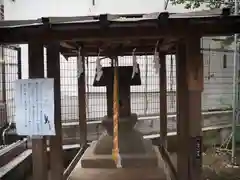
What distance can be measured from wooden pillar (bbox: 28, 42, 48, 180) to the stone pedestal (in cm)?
134

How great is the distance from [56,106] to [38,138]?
0.36 meters

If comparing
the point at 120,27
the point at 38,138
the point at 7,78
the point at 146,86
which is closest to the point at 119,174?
the point at 38,138

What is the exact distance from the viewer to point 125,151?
4570 millimetres

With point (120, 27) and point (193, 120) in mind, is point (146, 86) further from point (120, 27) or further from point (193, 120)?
point (120, 27)

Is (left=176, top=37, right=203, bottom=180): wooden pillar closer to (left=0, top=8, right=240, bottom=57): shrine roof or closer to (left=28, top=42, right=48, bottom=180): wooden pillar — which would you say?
(left=0, top=8, right=240, bottom=57): shrine roof

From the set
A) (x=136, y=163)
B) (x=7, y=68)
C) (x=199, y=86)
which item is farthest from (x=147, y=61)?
(x=199, y=86)

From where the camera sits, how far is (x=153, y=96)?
9555 millimetres

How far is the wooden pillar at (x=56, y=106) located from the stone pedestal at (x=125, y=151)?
1.12 metres

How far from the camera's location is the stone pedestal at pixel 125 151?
4.32 metres

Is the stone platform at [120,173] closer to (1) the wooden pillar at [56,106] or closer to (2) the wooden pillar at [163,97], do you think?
(1) the wooden pillar at [56,106]

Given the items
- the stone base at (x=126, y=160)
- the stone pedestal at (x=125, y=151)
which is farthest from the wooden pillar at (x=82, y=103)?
the stone base at (x=126, y=160)

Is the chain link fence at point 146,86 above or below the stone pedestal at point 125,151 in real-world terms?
above

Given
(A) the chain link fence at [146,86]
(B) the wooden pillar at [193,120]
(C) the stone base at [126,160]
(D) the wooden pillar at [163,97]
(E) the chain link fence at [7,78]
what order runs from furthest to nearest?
(A) the chain link fence at [146,86] < (E) the chain link fence at [7,78] < (D) the wooden pillar at [163,97] < (C) the stone base at [126,160] < (B) the wooden pillar at [193,120]

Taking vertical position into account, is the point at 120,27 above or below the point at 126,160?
above
